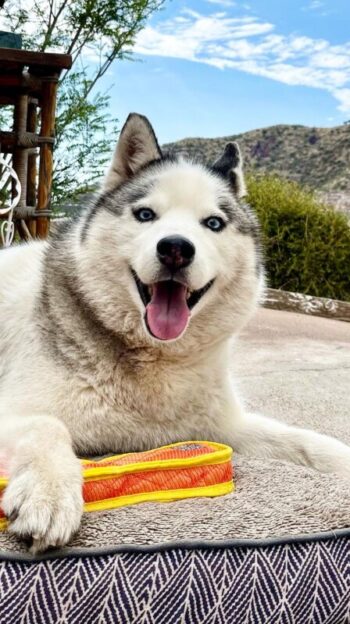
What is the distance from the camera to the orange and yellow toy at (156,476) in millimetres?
1602

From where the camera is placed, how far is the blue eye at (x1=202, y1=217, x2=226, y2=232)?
2.09 metres

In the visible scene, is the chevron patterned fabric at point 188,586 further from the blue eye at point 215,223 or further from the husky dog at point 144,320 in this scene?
the blue eye at point 215,223

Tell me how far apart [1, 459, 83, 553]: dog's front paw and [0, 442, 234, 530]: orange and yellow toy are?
110mm

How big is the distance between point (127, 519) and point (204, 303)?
71 centimetres

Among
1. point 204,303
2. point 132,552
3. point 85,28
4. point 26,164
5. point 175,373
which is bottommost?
point 132,552

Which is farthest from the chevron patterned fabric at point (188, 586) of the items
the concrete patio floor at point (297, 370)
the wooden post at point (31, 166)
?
the wooden post at point (31, 166)

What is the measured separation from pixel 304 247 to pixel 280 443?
639cm

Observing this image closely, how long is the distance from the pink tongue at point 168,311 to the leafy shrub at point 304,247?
21.4ft

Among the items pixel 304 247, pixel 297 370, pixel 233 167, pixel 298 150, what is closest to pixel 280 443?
pixel 233 167

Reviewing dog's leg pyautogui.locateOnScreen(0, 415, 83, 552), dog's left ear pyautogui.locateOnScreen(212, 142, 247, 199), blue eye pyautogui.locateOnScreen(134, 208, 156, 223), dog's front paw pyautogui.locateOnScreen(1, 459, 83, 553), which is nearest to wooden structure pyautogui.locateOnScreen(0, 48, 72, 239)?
dog's left ear pyautogui.locateOnScreen(212, 142, 247, 199)

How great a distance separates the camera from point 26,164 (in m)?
5.51

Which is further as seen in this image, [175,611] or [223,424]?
[223,424]

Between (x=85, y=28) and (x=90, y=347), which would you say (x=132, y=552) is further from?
(x=85, y=28)

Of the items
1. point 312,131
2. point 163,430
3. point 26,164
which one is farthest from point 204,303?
point 312,131
